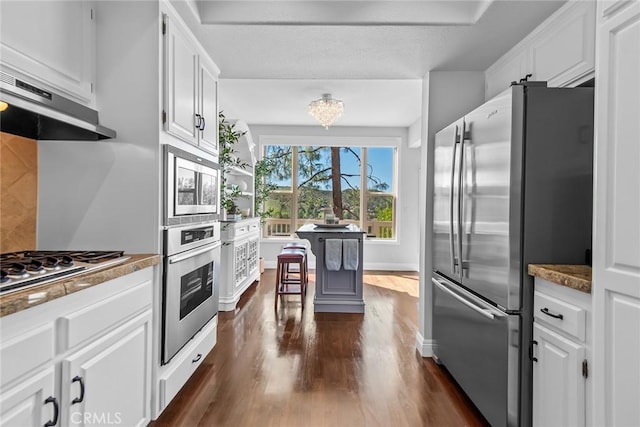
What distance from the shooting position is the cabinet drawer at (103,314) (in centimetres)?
128

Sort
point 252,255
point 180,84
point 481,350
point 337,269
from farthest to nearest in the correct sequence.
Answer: point 252,255
point 337,269
point 180,84
point 481,350

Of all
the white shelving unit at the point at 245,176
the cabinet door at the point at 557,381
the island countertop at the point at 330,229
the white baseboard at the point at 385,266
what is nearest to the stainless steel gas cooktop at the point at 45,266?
the cabinet door at the point at 557,381

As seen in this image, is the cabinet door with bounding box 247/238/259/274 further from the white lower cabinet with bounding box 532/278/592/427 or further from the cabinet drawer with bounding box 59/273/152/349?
the white lower cabinet with bounding box 532/278/592/427

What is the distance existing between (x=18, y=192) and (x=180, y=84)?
100 centimetres

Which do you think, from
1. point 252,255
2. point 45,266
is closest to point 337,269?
point 252,255

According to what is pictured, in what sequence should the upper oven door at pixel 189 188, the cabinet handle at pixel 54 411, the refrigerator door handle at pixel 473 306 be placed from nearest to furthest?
1. the cabinet handle at pixel 54 411
2. the refrigerator door handle at pixel 473 306
3. the upper oven door at pixel 189 188

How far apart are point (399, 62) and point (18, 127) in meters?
2.49

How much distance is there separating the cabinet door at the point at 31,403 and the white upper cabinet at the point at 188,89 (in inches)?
52.2

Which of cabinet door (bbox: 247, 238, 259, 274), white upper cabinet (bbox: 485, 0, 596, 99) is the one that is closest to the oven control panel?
white upper cabinet (bbox: 485, 0, 596, 99)

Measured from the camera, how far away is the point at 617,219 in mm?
1246

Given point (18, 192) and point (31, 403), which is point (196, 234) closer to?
point (18, 192)

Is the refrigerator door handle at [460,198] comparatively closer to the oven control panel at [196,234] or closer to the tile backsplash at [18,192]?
the oven control panel at [196,234]

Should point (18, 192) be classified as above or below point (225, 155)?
below

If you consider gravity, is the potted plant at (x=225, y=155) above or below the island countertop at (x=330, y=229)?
above
